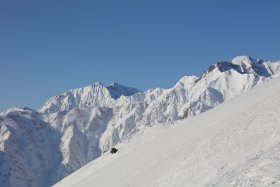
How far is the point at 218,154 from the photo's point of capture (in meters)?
39.9

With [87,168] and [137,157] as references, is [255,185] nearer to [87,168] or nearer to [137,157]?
[137,157]

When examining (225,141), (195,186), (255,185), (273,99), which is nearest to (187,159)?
(225,141)

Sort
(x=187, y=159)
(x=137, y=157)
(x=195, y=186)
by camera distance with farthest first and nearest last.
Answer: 1. (x=137, y=157)
2. (x=187, y=159)
3. (x=195, y=186)

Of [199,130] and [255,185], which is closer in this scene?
[255,185]

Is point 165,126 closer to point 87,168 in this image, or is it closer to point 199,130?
point 87,168

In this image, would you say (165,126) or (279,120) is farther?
(165,126)

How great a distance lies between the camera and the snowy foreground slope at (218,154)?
28.2 metres

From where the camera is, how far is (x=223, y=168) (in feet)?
121

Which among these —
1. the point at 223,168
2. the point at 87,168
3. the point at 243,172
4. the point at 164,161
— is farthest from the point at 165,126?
the point at 243,172

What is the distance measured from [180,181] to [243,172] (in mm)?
12868

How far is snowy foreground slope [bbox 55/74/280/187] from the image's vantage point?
92.6 feet

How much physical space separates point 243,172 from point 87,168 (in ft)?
175

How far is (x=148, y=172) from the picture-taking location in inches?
1873

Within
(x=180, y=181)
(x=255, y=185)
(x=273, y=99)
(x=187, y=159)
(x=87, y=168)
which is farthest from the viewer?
(x=87, y=168)
